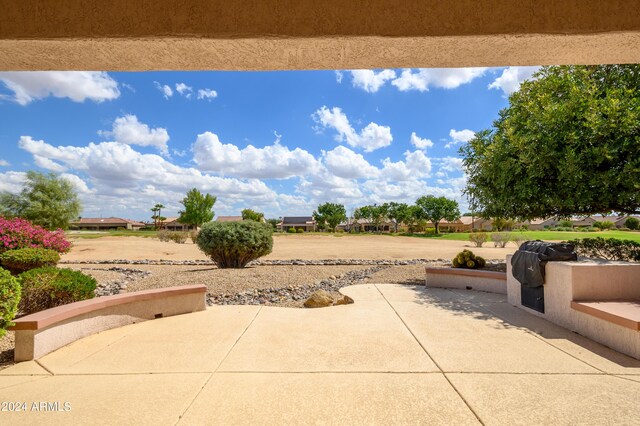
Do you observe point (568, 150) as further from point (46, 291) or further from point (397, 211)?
point (397, 211)

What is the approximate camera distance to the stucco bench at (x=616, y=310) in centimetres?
454

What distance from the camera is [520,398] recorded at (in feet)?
10.8

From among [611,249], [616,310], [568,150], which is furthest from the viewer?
[611,249]

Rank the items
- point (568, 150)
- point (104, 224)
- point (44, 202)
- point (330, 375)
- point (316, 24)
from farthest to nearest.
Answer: point (104, 224) → point (44, 202) → point (568, 150) → point (330, 375) → point (316, 24)

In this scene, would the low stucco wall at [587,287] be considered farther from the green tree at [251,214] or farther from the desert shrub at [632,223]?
the green tree at [251,214]

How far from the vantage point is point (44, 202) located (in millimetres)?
39062

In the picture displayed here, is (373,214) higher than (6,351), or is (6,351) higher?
(373,214)

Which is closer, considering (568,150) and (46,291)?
(46,291)

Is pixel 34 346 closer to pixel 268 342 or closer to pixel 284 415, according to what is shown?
pixel 268 342

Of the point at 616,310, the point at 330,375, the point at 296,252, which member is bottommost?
the point at 296,252

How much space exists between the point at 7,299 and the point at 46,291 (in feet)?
Answer: 5.74

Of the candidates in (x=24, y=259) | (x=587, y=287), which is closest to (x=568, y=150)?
(x=587, y=287)

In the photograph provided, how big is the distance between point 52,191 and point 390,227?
89.9 metres

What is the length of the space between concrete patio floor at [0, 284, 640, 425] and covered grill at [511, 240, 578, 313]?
2.45ft
